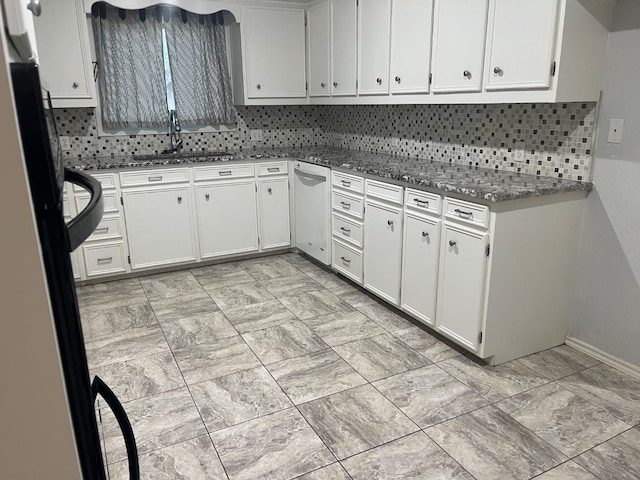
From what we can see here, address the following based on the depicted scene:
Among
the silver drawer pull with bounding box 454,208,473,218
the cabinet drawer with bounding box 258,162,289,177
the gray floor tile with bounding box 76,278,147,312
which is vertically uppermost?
the cabinet drawer with bounding box 258,162,289,177

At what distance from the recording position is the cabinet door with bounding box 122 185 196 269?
3.94m

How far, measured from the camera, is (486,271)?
2.47 m

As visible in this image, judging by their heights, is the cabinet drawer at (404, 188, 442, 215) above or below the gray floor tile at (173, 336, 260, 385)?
above

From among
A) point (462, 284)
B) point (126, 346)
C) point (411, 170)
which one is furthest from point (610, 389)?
point (126, 346)

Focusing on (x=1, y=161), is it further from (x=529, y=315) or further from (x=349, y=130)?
(x=349, y=130)

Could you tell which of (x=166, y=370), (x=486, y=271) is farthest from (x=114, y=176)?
(x=486, y=271)

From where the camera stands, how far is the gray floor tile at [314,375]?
2.44 meters

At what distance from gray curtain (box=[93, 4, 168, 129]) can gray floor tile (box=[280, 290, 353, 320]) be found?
2.08m

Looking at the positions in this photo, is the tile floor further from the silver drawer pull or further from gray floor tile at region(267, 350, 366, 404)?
the silver drawer pull

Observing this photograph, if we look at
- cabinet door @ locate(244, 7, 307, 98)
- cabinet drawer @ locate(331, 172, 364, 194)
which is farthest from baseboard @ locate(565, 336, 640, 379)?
cabinet door @ locate(244, 7, 307, 98)

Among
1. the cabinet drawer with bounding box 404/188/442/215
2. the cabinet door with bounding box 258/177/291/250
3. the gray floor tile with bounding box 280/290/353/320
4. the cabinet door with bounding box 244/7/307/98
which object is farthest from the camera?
the cabinet door with bounding box 258/177/291/250

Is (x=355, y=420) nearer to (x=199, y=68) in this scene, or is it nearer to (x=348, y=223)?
(x=348, y=223)

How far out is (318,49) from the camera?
4.35 m

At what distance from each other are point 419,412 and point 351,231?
1.65 meters
